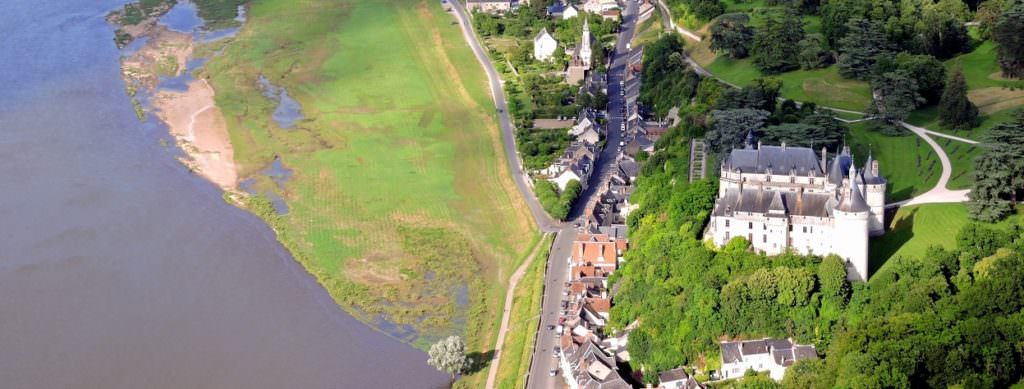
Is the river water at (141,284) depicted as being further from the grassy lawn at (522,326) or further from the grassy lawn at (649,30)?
the grassy lawn at (649,30)

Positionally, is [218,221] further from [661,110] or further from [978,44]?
[978,44]

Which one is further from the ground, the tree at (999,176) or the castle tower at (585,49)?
the tree at (999,176)

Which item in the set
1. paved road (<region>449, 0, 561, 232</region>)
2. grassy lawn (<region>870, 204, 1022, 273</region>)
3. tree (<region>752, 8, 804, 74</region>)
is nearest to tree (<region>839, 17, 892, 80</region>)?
tree (<region>752, 8, 804, 74</region>)

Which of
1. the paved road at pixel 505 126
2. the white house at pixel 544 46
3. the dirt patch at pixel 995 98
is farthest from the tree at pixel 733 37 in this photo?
the dirt patch at pixel 995 98

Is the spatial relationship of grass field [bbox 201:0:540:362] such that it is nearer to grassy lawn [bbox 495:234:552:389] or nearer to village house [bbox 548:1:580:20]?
grassy lawn [bbox 495:234:552:389]

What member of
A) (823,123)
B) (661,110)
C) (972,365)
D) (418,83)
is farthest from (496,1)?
(972,365)

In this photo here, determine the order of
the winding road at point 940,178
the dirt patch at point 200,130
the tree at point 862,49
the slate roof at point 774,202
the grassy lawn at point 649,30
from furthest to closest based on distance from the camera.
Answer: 1. the grassy lawn at point 649,30
2. the dirt patch at point 200,130
3. the tree at point 862,49
4. the winding road at point 940,178
5. the slate roof at point 774,202
